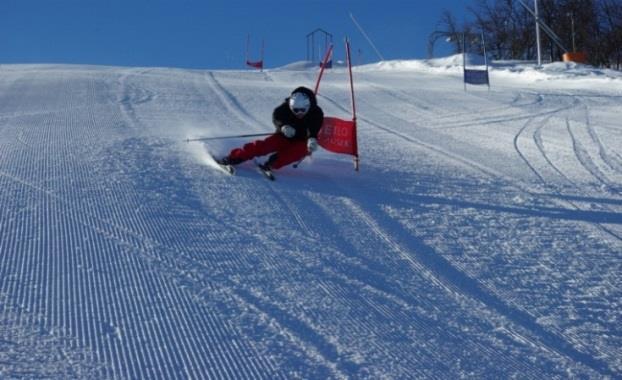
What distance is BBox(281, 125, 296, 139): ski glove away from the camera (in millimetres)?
7688

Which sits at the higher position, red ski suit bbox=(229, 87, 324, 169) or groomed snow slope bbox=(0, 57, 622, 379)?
red ski suit bbox=(229, 87, 324, 169)

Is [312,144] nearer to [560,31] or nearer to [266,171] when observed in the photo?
[266,171]

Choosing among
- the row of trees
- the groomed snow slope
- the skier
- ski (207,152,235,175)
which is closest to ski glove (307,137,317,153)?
the skier

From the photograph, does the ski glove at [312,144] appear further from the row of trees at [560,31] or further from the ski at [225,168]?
the row of trees at [560,31]

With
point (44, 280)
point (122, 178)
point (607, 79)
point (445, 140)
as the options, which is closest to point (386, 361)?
point (44, 280)

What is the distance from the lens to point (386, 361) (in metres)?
3.52

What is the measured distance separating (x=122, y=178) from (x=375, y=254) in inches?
120

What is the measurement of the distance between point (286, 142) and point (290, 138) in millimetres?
62

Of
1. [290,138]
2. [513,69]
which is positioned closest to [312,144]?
[290,138]

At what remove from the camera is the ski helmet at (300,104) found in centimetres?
779

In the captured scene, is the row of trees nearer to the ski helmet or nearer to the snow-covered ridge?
the snow-covered ridge

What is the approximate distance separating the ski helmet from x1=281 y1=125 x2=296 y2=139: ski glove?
194mm

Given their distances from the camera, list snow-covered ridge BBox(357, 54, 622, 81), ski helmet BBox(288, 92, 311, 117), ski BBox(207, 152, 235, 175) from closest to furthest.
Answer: ski BBox(207, 152, 235, 175)
ski helmet BBox(288, 92, 311, 117)
snow-covered ridge BBox(357, 54, 622, 81)

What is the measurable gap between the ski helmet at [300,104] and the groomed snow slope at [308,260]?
25.9 inches
